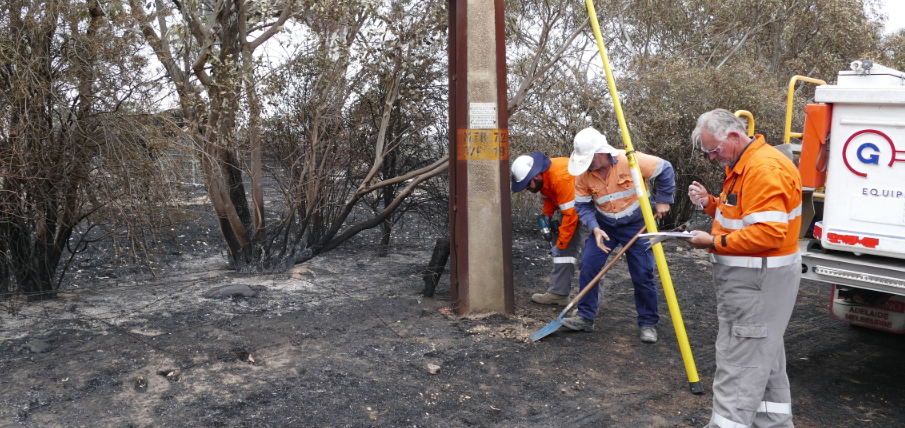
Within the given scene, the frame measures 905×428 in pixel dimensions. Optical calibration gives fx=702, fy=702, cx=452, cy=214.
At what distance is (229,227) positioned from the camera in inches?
285

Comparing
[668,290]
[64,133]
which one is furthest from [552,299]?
[64,133]

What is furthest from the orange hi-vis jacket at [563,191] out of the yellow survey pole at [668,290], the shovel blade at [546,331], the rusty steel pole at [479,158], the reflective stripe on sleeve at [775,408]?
the reflective stripe on sleeve at [775,408]

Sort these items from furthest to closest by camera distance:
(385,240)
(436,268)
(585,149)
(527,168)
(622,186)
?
1. (385,240)
2. (436,268)
3. (527,168)
4. (622,186)
5. (585,149)

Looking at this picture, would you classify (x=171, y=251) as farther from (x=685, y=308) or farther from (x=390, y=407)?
(x=685, y=308)

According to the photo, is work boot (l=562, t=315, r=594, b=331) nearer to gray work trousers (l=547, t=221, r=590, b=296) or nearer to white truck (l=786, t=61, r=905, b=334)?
gray work trousers (l=547, t=221, r=590, b=296)

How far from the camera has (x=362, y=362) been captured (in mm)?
4715

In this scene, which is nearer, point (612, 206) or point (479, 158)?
point (612, 206)

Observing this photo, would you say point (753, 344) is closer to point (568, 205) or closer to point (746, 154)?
point (746, 154)

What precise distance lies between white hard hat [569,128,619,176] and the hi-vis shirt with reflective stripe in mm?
199

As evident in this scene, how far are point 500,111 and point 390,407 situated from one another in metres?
2.64

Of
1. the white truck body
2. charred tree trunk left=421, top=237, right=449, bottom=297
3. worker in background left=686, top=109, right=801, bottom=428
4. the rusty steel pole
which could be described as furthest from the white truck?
charred tree trunk left=421, top=237, right=449, bottom=297

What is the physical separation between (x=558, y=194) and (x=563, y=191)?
6cm

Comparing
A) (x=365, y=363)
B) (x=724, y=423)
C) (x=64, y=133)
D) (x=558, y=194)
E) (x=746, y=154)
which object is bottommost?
(x=365, y=363)

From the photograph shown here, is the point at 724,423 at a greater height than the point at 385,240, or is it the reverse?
the point at 385,240
